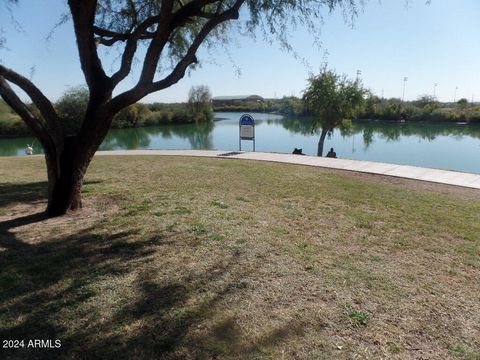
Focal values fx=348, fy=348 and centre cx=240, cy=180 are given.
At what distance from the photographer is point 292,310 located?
9.64 ft

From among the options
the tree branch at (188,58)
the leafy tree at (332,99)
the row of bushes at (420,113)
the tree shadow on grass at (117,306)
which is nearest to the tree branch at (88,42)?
the tree branch at (188,58)

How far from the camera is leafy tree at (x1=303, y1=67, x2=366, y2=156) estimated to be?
2089cm

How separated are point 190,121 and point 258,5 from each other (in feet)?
189

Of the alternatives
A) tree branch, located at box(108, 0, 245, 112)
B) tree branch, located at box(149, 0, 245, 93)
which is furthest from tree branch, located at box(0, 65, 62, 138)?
tree branch, located at box(149, 0, 245, 93)

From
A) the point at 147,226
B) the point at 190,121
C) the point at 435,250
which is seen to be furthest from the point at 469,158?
the point at 190,121

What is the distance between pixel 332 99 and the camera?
822 inches

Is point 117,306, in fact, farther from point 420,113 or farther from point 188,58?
point 420,113

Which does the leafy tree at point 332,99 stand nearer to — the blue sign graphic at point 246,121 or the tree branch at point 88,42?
the blue sign graphic at point 246,121

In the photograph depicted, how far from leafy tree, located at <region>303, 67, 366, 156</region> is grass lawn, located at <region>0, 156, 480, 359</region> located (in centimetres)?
1504

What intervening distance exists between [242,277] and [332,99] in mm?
19131

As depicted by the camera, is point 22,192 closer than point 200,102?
Yes

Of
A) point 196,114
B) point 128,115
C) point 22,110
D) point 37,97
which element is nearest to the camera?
point 22,110

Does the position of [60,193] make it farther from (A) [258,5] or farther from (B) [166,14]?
(A) [258,5]

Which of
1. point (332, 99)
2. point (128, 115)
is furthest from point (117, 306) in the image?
point (128, 115)
